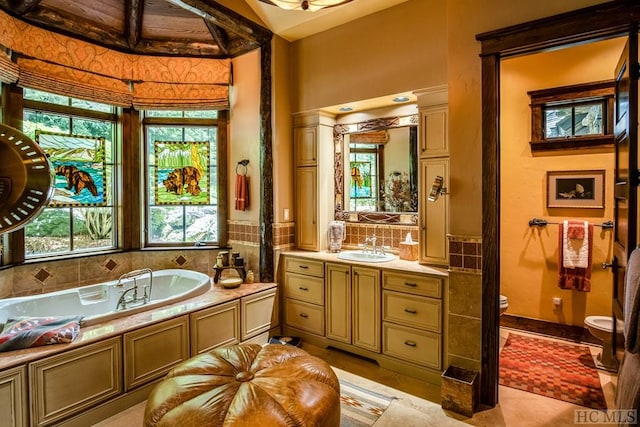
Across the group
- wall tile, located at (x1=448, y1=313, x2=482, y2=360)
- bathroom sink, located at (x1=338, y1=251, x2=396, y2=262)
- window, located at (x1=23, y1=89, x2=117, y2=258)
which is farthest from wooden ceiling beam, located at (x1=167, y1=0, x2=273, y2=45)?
wall tile, located at (x1=448, y1=313, x2=482, y2=360)

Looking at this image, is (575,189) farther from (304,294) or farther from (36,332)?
(36,332)

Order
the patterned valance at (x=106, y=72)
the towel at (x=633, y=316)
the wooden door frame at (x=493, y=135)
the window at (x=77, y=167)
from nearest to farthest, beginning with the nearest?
the towel at (x=633, y=316) → the wooden door frame at (x=493, y=135) → the patterned valance at (x=106, y=72) → the window at (x=77, y=167)

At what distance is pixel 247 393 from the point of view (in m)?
1.71

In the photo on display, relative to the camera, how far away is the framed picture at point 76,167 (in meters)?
3.33

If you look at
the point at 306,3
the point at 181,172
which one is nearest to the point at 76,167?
the point at 181,172

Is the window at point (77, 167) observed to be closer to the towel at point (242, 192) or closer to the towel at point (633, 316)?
the towel at point (242, 192)

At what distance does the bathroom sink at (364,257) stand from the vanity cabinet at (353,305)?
12cm

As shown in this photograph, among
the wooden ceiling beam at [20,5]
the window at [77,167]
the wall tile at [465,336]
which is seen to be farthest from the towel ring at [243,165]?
the wall tile at [465,336]

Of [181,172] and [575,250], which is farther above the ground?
[181,172]

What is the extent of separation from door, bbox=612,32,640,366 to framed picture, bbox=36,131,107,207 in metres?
4.36

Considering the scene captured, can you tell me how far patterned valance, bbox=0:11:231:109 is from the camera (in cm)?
300

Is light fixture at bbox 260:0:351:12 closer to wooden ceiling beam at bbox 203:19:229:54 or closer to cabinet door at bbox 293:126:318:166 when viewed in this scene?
cabinet door at bbox 293:126:318:166

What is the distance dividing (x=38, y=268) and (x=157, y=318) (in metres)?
1.42

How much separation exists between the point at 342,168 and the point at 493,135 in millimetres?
1814
